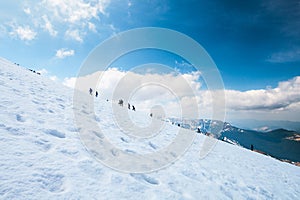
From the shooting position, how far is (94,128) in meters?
9.93

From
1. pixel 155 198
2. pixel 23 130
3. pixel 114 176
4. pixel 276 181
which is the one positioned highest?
pixel 23 130

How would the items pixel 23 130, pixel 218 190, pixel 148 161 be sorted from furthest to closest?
1. pixel 148 161
2. pixel 218 190
3. pixel 23 130

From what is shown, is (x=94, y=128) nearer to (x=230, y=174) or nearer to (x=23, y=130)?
(x=23, y=130)

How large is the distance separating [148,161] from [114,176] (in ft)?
8.27

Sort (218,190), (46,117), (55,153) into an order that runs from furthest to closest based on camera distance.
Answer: (46,117) → (218,190) → (55,153)

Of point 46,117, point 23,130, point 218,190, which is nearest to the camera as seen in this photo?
point 23,130

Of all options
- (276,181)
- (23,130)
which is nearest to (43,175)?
(23,130)

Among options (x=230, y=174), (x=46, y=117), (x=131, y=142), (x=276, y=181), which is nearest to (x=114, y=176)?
(x=131, y=142)

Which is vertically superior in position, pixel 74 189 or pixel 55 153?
pixel 55 153

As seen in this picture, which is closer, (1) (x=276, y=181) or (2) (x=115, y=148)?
(2) (x=115, y=148)

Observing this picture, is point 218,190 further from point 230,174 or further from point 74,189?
point 74,189

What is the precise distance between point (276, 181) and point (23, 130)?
42.6 ft

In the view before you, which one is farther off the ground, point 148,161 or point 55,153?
point 55,153

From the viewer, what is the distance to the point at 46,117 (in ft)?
28.8
